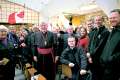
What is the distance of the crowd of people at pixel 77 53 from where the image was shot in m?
4.10

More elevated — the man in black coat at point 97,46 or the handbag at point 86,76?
the man in black coat at point 97,46

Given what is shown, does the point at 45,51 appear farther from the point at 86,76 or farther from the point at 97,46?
the point at 97,46

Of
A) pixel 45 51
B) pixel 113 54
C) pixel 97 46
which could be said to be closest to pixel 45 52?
pixel 45 51

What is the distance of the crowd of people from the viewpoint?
410 centimetres

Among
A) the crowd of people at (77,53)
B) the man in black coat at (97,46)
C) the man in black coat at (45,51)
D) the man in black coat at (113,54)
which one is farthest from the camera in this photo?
the man in black coat at (45,51)

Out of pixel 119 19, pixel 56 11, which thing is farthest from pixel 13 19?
pixel 119 19

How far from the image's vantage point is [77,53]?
550 centimetres

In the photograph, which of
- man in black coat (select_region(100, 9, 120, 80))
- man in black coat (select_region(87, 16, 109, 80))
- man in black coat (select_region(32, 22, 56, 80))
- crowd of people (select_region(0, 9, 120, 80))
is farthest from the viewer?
man in black coat (select_region(32, 22, 56, 80))

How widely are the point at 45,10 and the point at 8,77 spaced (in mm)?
5436

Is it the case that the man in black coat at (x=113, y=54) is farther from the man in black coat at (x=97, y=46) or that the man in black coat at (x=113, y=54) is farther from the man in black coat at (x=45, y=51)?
the man in black coat at (x=45, y=51)

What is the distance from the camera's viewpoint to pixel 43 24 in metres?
6.63

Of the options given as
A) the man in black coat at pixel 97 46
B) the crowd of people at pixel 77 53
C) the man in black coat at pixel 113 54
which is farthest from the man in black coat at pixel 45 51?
the man in black coat at pixel 113 54

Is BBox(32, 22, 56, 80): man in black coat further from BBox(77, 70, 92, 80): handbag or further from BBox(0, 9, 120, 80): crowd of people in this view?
BBox(77, 70, 92, 80): handbag

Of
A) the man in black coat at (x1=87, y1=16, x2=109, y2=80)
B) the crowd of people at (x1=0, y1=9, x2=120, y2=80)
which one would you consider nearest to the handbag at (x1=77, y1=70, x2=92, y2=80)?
the crowd of people at (x1=0, y1=9, x2=120, y2=80)
